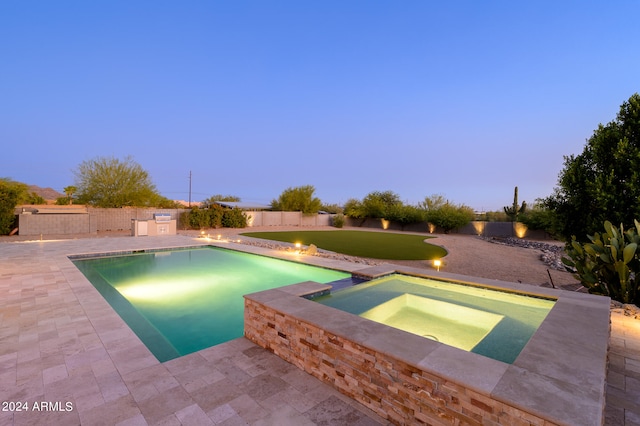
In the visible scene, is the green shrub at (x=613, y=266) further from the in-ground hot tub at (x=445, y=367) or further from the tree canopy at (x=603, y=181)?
the tree canopy at (x=603, y=181)

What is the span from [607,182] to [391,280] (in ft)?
18.3

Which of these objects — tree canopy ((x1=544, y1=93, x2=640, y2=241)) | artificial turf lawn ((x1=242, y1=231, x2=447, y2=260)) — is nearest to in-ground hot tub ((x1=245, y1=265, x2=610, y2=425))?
tree canopy ((x1=544, y1=93, x2=640, y2=241))

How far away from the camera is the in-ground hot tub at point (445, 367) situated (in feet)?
5.37

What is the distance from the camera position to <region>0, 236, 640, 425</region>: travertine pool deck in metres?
2.08

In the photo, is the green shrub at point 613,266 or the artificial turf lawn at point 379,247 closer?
the green shrub at point 613,266

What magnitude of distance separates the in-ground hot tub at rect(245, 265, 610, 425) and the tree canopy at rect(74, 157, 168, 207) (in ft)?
65.5

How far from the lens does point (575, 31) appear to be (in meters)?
13.9

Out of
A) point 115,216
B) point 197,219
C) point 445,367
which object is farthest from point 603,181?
point 115,216

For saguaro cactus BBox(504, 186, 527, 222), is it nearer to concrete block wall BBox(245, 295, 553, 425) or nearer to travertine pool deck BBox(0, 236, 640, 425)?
travertine pool deck BBox(0, 236, 640, 425)

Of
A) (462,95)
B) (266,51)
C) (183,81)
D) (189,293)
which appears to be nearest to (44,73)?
(183,81)

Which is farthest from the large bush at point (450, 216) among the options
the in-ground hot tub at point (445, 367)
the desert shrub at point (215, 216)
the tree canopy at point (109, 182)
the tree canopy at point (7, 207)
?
the tree canopy at point (7, 207)

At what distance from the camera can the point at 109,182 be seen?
1870 centimetres

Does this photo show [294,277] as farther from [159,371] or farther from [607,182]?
[607,182]

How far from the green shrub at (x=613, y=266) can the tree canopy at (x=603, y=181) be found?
7.13ft
